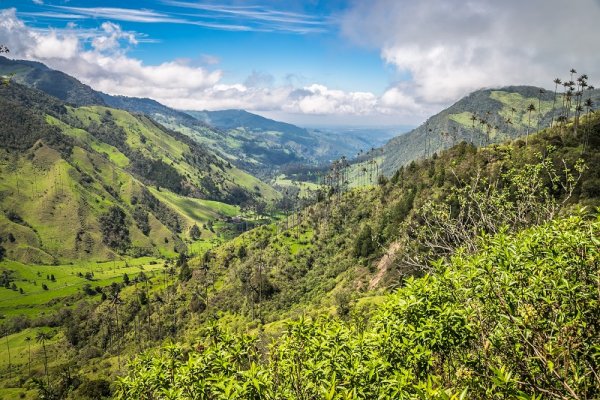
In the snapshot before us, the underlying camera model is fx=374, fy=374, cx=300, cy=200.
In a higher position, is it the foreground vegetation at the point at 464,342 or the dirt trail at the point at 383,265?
the foreground vegetation at the point at 464,342

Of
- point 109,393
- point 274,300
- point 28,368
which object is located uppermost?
point 274,300

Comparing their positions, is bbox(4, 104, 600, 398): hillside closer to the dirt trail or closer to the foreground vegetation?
the foreground vegetation

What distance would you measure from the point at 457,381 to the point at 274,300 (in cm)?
14605

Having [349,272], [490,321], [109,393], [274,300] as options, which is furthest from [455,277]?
[274,300]

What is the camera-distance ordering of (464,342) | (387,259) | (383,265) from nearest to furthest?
(464,342) → (387,259) → (383,265)

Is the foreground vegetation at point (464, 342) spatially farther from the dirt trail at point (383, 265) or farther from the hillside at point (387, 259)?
→ the dirt trail at point (383, 265)

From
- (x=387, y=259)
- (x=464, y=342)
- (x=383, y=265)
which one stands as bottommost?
(x=383, y=265)

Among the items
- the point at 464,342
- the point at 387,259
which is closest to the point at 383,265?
the point at 387,259

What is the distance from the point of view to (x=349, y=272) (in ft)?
437

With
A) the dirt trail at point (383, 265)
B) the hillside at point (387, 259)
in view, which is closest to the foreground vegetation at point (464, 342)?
the hillside at point (387, 259)

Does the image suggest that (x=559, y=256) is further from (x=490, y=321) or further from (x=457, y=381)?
(x=457, y=381)

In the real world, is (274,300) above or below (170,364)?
below

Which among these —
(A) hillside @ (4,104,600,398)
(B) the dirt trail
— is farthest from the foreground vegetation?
(B) the dirt trail

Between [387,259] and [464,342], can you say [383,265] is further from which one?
[464,342]
